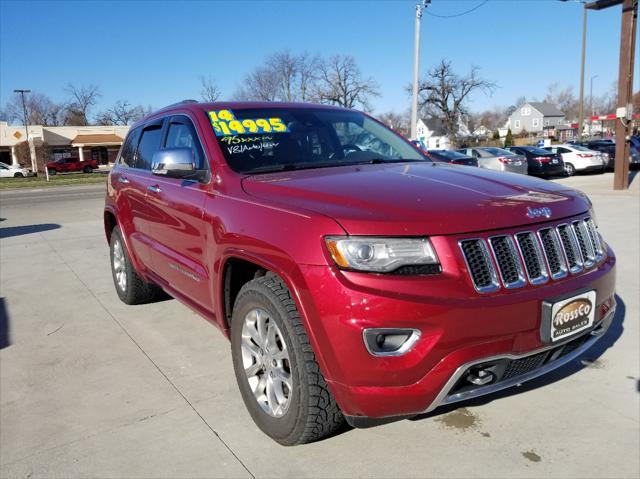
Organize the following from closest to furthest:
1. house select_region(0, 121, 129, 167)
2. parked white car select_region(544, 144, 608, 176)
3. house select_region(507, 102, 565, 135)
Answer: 1. parked white car select_region(544, 144, 608, 176)
2. house select_region(0, 121, 129, 167)
3. house select_region(507, 102, 565, 135)

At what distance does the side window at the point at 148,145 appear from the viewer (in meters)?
4.39

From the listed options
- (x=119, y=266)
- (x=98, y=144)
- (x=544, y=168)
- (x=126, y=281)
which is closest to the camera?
(x=126, y=281)

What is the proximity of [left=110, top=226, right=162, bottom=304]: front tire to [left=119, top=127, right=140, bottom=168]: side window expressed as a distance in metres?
0.64

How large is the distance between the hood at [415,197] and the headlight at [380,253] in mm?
37

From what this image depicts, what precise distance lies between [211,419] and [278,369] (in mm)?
673

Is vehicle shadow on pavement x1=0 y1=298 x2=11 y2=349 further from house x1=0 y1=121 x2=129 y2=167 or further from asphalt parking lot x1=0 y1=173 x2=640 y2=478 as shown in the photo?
house x1=0 y1=121 x2=129 y2=167

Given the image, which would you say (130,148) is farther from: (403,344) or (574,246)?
(574,246)

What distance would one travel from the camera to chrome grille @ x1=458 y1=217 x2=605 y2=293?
7.50 ft

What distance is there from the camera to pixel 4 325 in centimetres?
477

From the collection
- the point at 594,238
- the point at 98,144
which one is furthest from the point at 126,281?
the point at 98,144

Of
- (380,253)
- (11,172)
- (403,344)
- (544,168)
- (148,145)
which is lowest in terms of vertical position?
(11,172)

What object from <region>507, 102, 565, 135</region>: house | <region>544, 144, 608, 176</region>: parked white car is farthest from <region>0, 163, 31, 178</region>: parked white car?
<region>507, 102, 565, 135</region>: house

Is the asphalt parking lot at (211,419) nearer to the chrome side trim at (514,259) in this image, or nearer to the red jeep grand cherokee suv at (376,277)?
the red jeep grand cherokee suv at (376,277)

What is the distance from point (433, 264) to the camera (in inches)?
87.9
